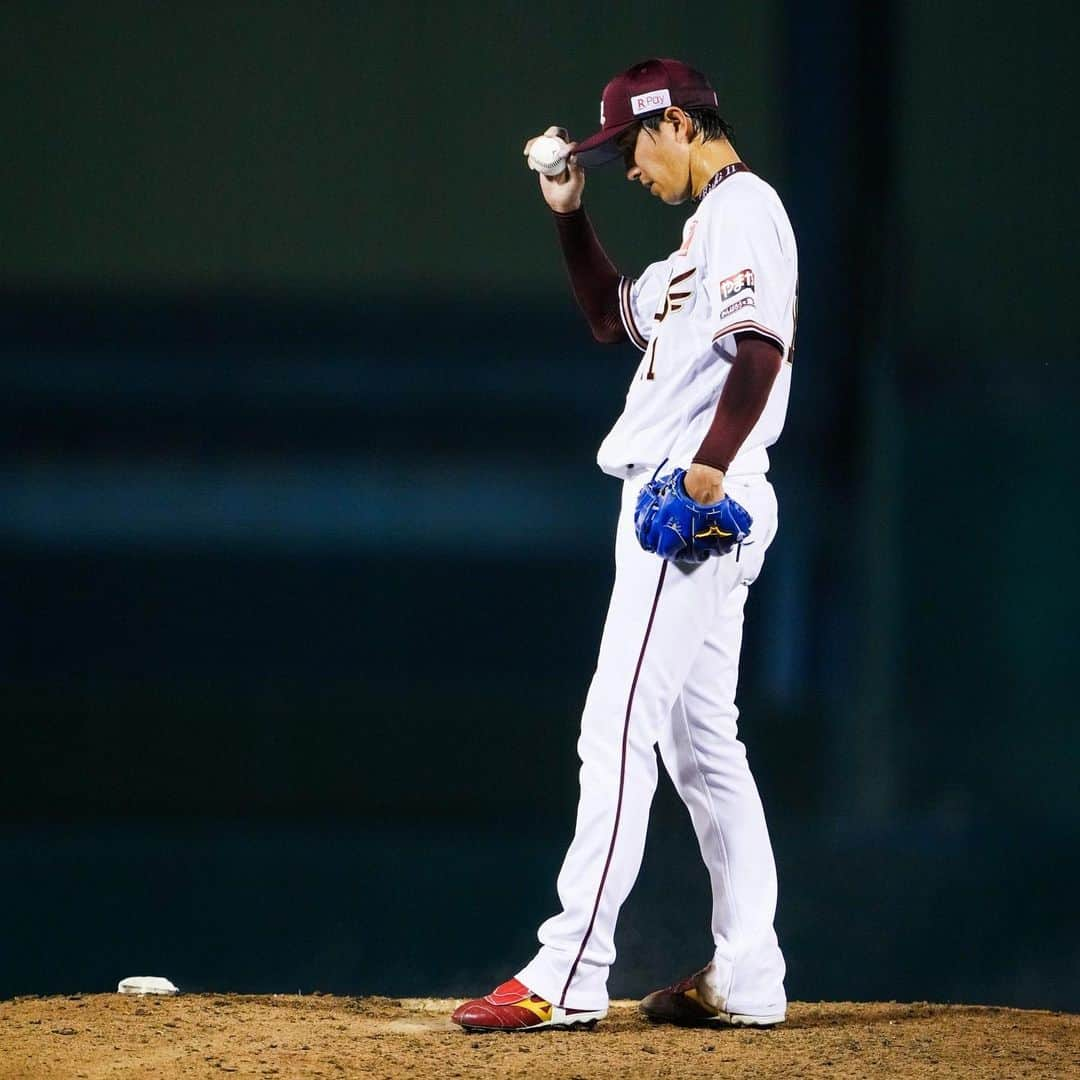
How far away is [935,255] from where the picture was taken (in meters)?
3.50

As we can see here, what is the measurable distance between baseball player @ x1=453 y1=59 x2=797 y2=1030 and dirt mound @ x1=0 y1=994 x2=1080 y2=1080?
0.08 m

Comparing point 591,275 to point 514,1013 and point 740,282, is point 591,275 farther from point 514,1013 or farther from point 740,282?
point 514,1013

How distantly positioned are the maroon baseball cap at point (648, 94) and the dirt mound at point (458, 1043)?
4.42 feet

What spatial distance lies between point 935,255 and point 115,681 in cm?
198

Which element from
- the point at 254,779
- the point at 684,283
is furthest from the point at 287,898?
the point at 684,283

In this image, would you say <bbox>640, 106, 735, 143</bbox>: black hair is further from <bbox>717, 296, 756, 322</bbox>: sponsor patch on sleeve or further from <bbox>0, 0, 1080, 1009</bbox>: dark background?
<bbox>0, 0, 1080, 1009</bbox>: dark background

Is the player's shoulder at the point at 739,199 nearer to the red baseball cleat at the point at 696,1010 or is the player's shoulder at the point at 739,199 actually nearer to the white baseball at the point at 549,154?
the white baseball at the point at 549,154

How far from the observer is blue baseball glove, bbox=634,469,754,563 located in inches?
90.3

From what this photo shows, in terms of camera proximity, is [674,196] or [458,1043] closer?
[458,1043]

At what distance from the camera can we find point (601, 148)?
99.9 inches

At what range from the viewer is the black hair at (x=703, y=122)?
249 centimetres

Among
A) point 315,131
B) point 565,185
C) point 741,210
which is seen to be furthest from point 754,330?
point 315,131

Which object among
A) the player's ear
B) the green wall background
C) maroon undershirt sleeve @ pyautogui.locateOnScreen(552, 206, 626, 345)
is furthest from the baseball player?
the green wall background

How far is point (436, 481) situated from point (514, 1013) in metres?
1.58
